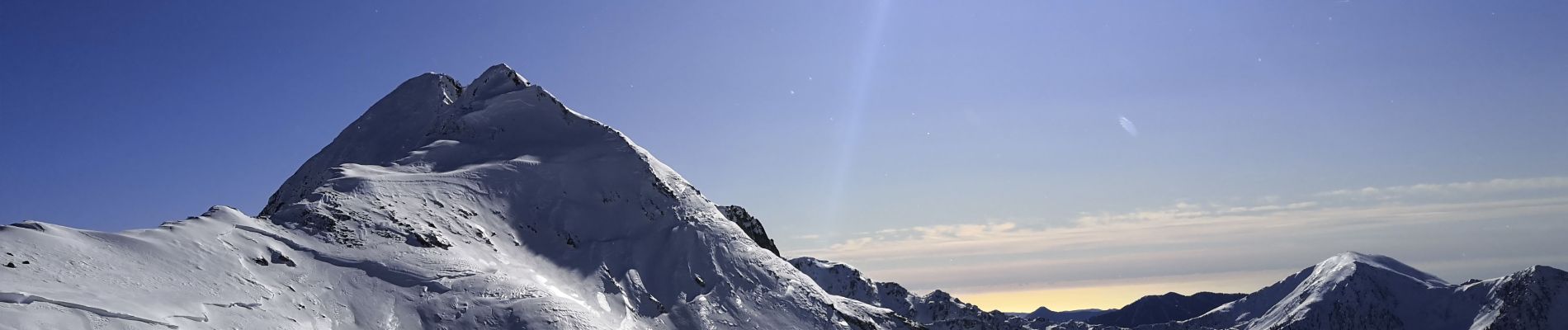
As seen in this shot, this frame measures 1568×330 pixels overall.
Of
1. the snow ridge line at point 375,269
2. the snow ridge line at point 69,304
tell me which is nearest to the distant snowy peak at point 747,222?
the snow ridge line at point 375,269

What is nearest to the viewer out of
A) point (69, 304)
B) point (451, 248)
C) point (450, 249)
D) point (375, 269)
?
point (69, 304)

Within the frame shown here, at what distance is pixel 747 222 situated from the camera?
144750 millimetres

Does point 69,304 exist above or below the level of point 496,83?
below

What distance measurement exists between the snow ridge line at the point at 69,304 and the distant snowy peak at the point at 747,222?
9532 centimetres

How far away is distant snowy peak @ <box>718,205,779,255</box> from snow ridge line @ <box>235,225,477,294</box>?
6824cm

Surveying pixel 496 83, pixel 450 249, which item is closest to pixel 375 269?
pixel 450 249

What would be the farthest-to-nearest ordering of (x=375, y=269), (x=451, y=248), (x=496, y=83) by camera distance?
(x=496, y=83) → (x=451, y=248) → (x=375, y=269)

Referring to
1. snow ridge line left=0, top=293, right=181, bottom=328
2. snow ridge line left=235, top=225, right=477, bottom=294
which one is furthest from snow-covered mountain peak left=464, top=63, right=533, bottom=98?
snow ridge line left=0, top=293, right=181, bottom=328

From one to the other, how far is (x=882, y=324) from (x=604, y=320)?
1808 inches

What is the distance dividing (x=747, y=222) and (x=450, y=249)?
65.0m

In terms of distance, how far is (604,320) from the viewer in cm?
8488

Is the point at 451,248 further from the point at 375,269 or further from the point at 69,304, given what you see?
the point at 69,304

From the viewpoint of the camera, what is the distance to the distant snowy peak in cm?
14312

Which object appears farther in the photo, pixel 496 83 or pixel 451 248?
pixel 496 83
